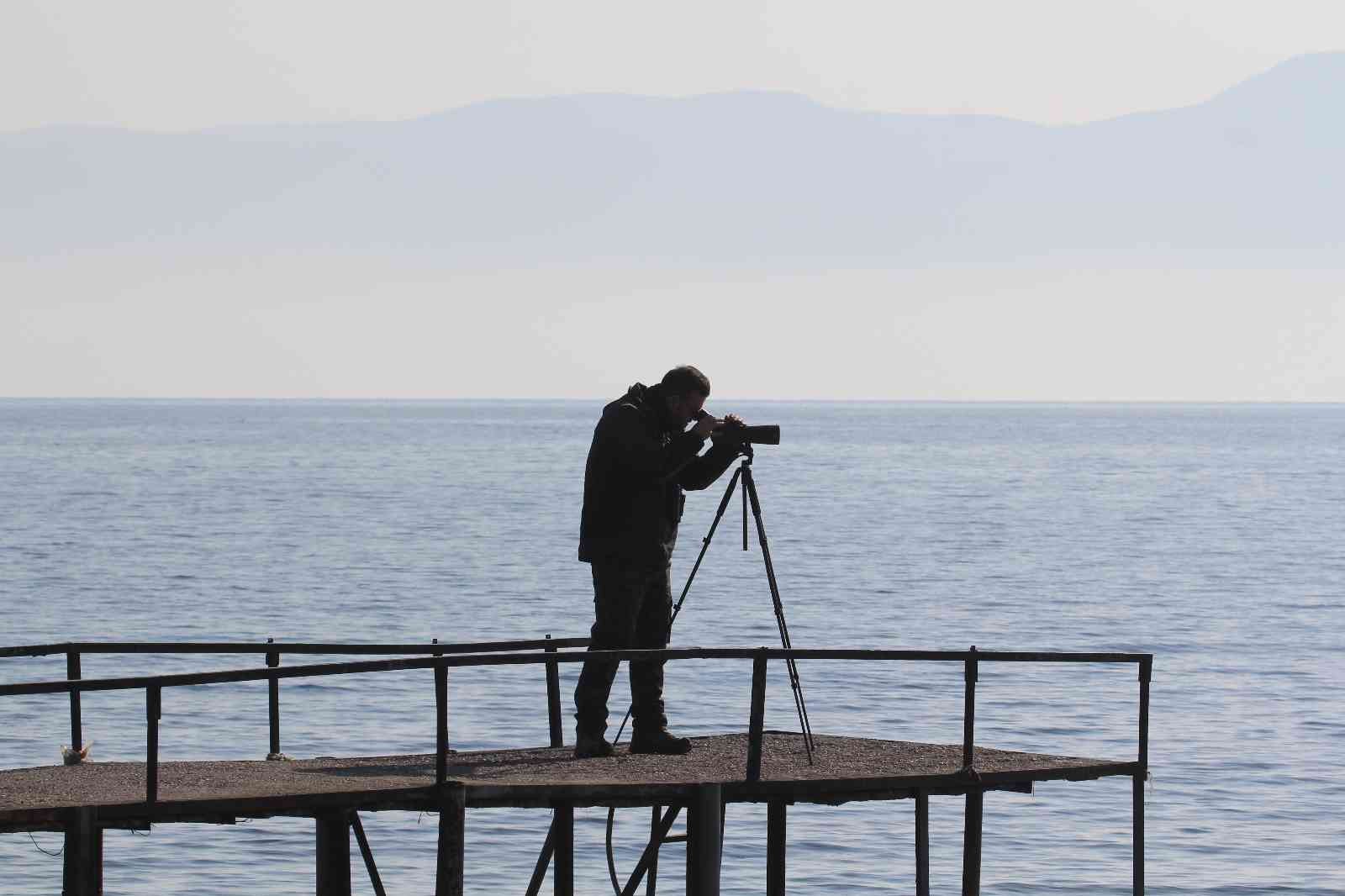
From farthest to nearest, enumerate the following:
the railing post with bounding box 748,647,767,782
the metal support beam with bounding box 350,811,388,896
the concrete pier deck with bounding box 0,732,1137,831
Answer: the metal support beam with bounding box 350,811,388,896 < the railing post with bounding box 748,647,767,782 < the concrete pier deck with bounding box 0,732,1137,831

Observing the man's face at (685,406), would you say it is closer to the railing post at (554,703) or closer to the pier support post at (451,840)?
the railing post at (554,703)

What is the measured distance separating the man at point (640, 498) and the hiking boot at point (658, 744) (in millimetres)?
400

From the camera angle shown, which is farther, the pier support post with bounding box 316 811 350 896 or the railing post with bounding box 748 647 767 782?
the pier support post with bounding box 316 811 350 896

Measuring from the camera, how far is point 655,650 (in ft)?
39.2

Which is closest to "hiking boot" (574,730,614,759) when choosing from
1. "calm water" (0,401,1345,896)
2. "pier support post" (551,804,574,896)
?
"pier support post" (551,804,574,896)

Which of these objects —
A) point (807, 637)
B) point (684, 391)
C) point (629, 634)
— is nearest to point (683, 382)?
point (684, 391)

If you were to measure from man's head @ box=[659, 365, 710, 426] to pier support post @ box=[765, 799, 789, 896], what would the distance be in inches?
91.3

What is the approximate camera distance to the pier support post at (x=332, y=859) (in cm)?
1325

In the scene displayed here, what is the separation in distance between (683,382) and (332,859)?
11.8ft

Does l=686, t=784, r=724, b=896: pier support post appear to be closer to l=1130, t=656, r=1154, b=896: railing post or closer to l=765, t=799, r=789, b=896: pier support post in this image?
l=765, t=799, r=789, b=896: pier support post

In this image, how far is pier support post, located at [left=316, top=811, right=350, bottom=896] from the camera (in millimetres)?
13250

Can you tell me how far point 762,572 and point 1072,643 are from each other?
1616cm

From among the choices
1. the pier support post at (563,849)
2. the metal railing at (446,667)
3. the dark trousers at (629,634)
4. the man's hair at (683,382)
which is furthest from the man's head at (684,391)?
the pier support post at (563,849)

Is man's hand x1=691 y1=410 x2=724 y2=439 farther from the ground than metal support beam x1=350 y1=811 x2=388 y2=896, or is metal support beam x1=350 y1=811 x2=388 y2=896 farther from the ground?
man's hand x1=691 y1=410 x2=724 y2=439
